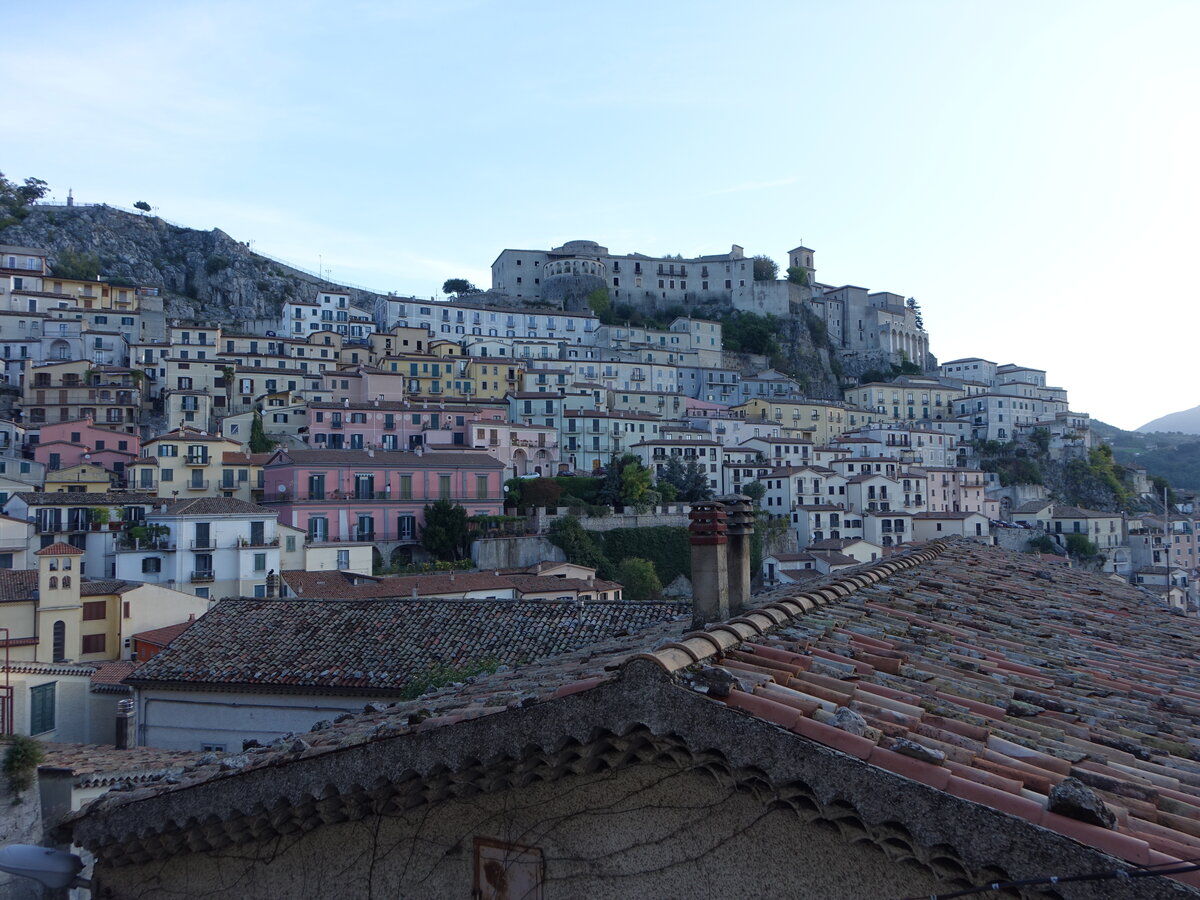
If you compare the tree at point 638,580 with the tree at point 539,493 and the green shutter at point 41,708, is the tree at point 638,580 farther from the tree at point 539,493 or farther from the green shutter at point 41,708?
the green shutter at point 41,708

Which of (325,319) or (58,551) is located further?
(325,319)

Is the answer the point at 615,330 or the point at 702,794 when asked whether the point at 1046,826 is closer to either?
the point at 702,794

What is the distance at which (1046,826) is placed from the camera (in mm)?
3070

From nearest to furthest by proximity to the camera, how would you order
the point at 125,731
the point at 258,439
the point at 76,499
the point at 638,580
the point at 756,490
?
1. the point at 125,731
2. the point at 76,499
3. the point at 638,580
4. the point at 258,439
5. the point at 756,490

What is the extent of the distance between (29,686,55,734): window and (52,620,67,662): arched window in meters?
7.53

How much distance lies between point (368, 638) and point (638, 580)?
1316 inches

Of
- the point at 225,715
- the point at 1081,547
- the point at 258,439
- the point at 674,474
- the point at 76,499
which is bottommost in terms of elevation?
the point at 1081,547

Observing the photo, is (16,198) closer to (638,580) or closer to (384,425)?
(384,425)

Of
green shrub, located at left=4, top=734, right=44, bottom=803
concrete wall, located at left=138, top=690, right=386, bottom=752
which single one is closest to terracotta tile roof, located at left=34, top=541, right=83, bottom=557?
concrete wall, located at left=138, top=690, right=386, bottom=752

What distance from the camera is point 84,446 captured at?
5519 centimetres

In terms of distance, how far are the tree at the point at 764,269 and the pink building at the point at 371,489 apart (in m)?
68.8

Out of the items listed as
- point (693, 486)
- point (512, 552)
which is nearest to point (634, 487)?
point (693, 486)

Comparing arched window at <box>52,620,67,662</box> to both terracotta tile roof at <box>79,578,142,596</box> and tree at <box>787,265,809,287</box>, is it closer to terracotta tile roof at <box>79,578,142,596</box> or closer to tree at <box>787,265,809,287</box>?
terracotta tile roof at <box>79,578,142,596</box>

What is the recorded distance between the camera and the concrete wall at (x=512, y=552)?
5088 centimetres
